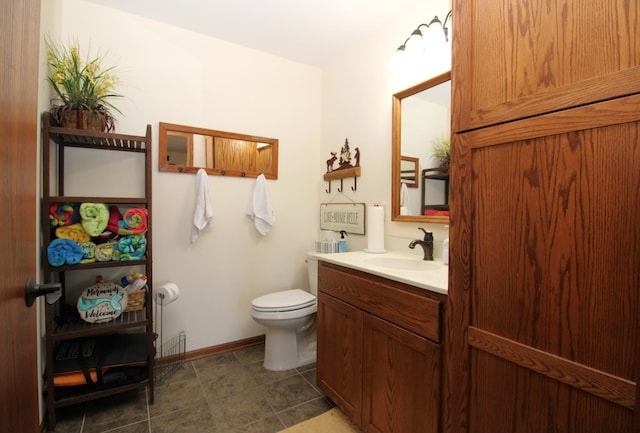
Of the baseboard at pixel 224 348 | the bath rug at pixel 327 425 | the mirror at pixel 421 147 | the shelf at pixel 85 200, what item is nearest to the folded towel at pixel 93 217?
the shelf at pixel 85 200

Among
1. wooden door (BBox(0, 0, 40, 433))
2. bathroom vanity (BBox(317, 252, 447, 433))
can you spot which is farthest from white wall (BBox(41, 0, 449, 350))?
wooden door (BBox(0, 0, 40, 433))

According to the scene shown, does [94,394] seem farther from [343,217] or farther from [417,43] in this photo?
[417,43]

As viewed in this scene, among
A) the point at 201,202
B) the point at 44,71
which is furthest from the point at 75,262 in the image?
the point at 44,71

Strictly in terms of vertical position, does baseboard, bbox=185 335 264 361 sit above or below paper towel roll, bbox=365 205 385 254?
below

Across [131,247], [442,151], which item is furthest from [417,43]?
[131,247]

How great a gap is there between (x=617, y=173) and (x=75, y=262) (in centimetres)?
224

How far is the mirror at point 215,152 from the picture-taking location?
224cm

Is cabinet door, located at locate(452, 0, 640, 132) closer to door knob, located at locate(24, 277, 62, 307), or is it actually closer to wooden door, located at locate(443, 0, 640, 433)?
wooden door, located at locate(443, 0, 640, 433)

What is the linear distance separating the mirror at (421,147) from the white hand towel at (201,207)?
4.56 ft

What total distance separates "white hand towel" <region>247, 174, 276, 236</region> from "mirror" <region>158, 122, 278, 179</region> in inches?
4.5

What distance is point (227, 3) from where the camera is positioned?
6.47 feet

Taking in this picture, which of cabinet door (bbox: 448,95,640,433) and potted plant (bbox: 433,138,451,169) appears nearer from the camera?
cabinet door (bbox: 448,95,640,433)

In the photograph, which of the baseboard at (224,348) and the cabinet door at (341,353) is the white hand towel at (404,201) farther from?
the baseboard at (224,348)

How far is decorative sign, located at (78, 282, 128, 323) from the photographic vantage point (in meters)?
1.70
